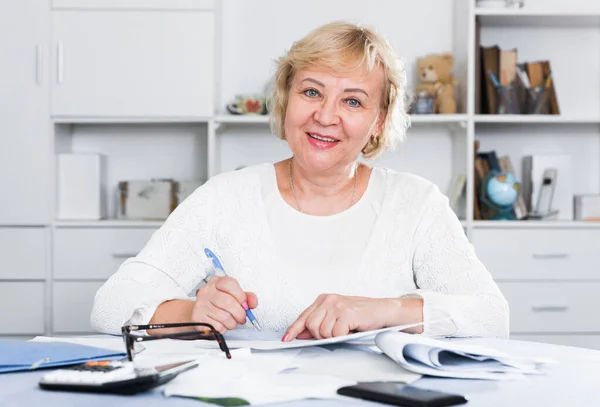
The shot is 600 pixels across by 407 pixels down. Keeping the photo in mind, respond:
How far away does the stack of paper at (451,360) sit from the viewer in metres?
0.97

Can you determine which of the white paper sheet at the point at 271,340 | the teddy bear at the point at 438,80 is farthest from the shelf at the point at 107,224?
the white paper sheet at the point at 271,340

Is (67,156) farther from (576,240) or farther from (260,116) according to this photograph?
(576,240)

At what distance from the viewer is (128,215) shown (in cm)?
340

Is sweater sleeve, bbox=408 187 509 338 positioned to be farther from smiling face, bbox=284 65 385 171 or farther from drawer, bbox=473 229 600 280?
drawer, bbox=473 229 600 280

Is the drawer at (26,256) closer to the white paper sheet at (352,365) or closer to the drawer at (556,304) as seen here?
the drawer at (556,304)

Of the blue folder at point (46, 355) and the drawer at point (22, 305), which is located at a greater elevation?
the blue folder at point (46, 355)

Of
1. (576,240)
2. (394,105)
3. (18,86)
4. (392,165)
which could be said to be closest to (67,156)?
(18,86)

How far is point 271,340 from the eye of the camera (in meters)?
1.27

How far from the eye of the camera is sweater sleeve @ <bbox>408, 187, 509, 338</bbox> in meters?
1.40

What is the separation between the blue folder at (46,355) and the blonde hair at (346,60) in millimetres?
931

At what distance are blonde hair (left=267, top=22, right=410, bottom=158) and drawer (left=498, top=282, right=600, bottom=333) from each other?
1.46 meters

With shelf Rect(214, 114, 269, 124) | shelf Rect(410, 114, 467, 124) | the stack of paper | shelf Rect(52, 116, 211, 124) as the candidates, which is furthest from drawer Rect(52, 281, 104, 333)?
the stack of paper

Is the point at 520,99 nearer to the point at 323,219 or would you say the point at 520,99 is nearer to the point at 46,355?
the point at 323,219

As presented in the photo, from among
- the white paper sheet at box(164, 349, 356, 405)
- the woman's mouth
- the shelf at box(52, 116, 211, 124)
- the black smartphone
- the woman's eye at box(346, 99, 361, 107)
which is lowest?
the white paper sheet at box(164, 349, 356, 405)
